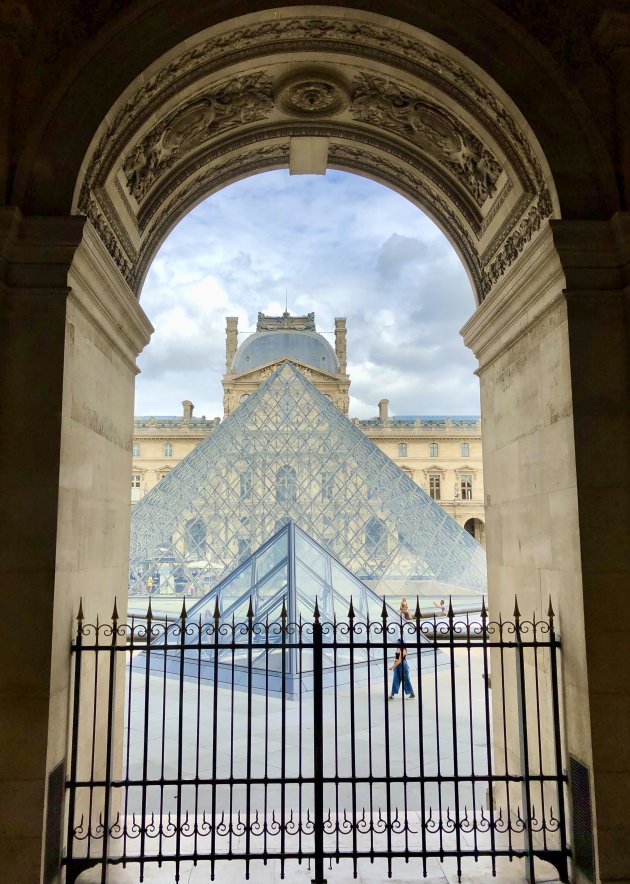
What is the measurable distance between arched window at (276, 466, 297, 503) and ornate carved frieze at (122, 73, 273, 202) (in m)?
18.6

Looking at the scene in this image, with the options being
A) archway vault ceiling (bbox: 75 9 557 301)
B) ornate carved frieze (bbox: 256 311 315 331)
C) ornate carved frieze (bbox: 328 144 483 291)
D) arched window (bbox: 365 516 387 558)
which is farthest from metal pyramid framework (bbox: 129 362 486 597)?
ornate carved frieze (bbox: 256 311 315 331)

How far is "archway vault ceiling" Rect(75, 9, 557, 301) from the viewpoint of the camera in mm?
4418

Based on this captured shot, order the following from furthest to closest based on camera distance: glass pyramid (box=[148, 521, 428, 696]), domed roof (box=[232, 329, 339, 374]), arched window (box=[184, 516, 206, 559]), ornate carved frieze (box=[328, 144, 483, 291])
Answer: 1. domed roof (box=[232, 329, 339, 374])
2. arched window (box=[184, 516, 206, 559])
3. glass pyramid (box=[148, 521, 428, 696])
4. ornate carved frieze (box=[328, 144, 483, 291])

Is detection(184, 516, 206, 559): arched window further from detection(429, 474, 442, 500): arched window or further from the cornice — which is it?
detection(429, 474, 442, 500): arched window

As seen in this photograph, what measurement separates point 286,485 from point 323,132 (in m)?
18.8

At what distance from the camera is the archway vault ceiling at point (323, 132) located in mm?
4418

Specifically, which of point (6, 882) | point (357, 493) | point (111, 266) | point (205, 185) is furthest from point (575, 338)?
point (357, 493)

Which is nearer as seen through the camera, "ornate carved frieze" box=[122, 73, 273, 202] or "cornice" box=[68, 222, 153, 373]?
"cornice" box=[68, 222, 153, 373]

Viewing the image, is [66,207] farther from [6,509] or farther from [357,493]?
[357,493]

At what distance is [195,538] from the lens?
21.7 m

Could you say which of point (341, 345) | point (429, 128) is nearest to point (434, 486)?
point (341, 345)

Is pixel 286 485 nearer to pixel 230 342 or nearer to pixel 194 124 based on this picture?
pixel 194 124

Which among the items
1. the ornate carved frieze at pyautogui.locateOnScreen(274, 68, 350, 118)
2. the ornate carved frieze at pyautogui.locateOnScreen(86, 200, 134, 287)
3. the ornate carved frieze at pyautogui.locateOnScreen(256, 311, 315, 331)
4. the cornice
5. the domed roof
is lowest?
the cornice

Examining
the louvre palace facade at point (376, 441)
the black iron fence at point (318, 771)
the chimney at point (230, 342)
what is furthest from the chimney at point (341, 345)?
the black iron fence at point (318, 771)
